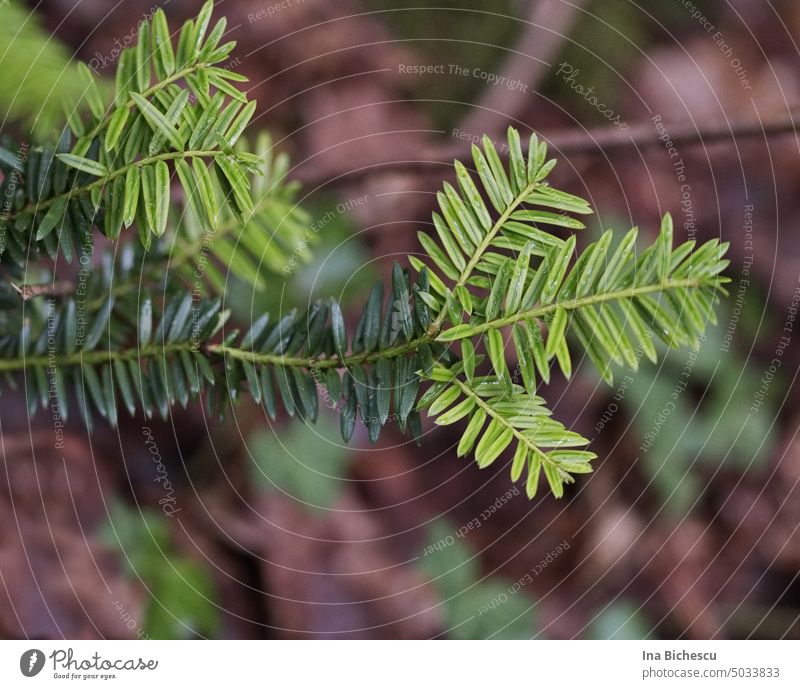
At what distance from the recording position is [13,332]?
38 centimetres

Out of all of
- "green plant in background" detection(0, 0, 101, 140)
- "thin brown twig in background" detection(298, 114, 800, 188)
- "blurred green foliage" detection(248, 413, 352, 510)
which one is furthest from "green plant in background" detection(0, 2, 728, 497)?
"blurred green foliage" detection(248, 413, 352, 510)

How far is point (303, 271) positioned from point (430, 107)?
0.19m

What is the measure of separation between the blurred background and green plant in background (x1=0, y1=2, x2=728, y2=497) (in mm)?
228

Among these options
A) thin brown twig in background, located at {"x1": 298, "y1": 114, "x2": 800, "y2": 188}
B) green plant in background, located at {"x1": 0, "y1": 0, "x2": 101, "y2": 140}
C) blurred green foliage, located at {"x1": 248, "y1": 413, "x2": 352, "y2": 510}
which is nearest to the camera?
green plant in background, located at {"x1": 0, "y1": 0, "x2": 101, "y2": 140}

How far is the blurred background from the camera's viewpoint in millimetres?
585

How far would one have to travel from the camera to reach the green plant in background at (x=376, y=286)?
0.29 meters

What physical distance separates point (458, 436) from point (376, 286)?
0.39 meters

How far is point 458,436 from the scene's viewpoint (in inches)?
27.4

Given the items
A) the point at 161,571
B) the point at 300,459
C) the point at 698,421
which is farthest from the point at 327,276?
the point at 698,421

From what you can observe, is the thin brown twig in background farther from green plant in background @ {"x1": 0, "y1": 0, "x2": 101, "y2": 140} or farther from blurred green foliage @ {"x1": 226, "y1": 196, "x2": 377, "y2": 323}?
green plant in background @ {"x1": 0, "y1": 0, "x2": 101, "y2": 140}

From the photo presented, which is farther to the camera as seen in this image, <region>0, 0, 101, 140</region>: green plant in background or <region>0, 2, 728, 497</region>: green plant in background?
<region>0, 0, 101, 140</region>: green plant in background

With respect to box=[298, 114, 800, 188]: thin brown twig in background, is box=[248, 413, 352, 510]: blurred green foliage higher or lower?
lower

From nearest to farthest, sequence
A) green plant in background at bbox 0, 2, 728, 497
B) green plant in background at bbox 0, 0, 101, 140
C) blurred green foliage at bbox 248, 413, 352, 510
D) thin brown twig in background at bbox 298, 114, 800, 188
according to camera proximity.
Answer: green plant in background at bbox 0, 2, 728, 497 < green plant in background at bbox 0, 0, 101, 140 < thin brown twig in background at bbox 298, 114, 800, 188 < blurred green foliage at bbox 248, 413, 352, 510

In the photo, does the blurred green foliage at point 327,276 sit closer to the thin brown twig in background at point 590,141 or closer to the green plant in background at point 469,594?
the thin brown twig in background at point 590,141
